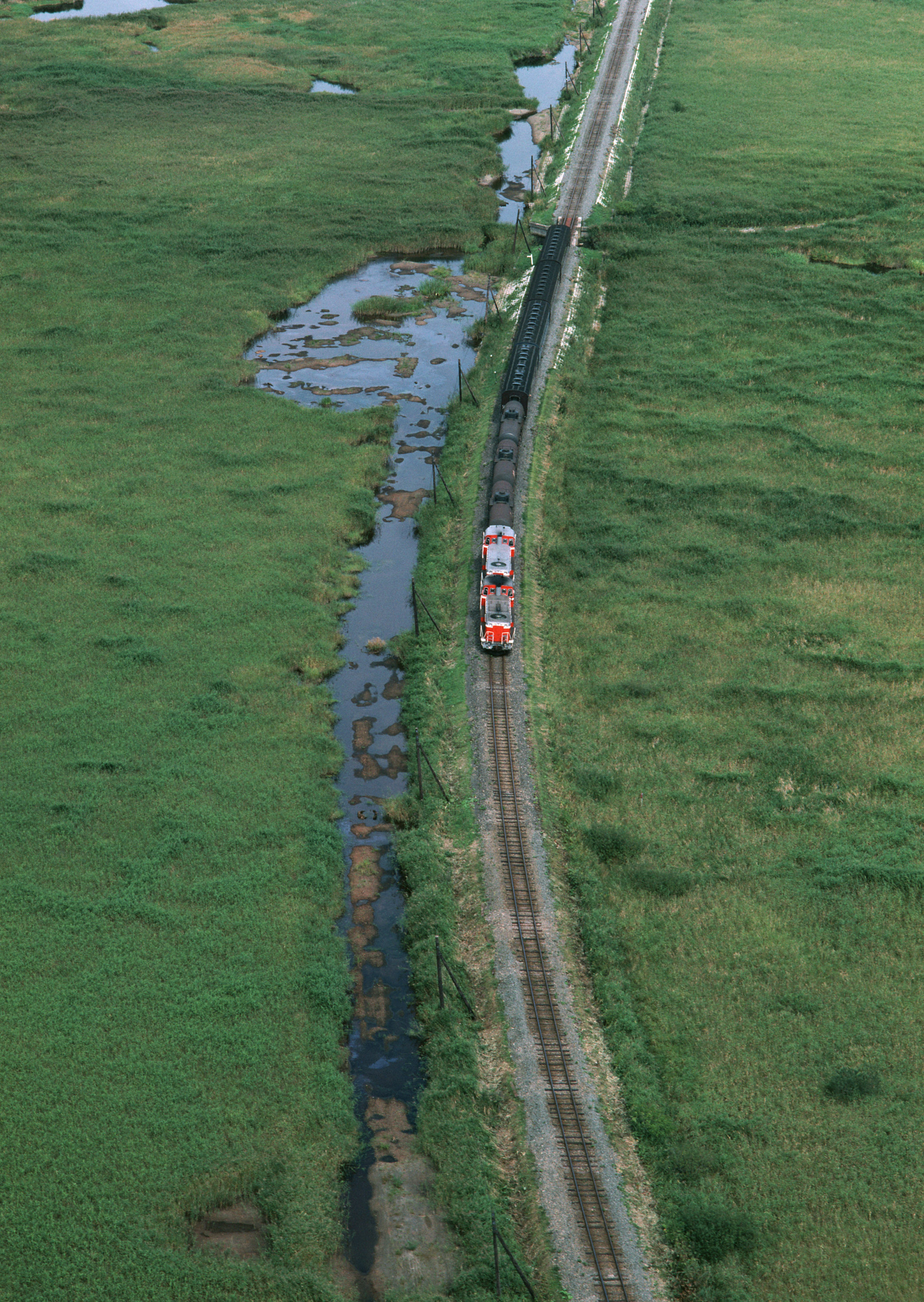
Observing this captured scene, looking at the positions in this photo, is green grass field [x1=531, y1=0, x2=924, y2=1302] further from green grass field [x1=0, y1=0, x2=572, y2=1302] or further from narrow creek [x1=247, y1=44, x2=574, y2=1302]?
green grass field [x1=0, y1=0, x2=572, y2=1302]

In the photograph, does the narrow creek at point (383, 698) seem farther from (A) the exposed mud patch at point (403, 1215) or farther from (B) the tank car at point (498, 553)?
(B) the tank car at point (498, 553)

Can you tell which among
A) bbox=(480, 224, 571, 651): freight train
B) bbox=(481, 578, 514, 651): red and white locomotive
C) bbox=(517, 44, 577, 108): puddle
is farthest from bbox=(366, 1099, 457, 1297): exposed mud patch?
bbox=(517, 44, 577, 108): puddle

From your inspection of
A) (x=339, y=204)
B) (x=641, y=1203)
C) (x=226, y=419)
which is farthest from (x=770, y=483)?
(x=339, y=204)

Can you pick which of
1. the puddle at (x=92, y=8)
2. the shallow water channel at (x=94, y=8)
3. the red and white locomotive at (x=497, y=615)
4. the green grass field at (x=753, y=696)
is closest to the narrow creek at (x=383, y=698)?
the red and white locomotive at (x=497, y=615)

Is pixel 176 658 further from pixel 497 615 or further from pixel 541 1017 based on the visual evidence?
pixel 541 1017

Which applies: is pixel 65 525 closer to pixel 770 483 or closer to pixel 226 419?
pixel 226 419
